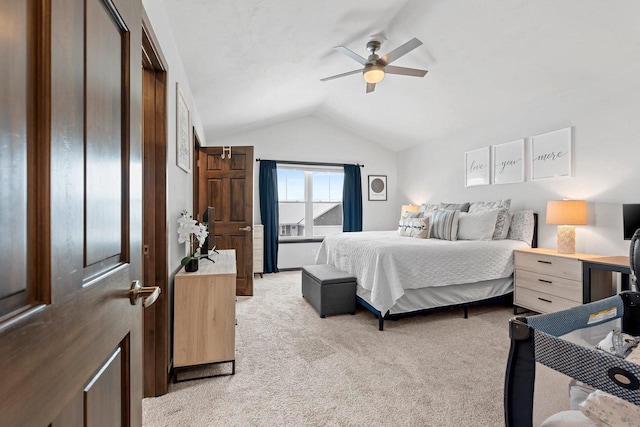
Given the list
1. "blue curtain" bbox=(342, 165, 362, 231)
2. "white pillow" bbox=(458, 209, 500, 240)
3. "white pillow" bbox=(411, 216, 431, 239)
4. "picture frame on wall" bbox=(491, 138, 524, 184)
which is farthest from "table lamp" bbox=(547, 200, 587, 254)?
"blue curtain" bbox=(342, 165, 362, 231)

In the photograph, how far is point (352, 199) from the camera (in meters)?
6.07

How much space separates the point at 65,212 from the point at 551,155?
172 inches

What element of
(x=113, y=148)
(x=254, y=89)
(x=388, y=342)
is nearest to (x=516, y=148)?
→ (x=388, y=342)

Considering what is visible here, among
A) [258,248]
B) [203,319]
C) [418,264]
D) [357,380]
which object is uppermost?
[418,264]

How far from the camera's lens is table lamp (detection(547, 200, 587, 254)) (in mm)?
3043

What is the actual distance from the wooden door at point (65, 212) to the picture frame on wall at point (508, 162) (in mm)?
4313

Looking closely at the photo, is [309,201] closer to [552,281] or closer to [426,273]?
[426,273]

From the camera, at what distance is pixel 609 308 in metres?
1.23

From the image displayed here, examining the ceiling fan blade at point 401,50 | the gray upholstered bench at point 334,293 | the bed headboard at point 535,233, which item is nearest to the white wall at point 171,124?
the gray upholstered bench at point 334,293

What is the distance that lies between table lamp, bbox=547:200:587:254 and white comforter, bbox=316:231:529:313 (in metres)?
0.44

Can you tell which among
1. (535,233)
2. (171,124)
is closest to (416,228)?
(535,233)

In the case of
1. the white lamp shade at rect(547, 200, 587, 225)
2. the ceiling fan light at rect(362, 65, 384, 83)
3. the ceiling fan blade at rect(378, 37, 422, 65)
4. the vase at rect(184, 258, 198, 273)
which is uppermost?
the ceiling fan blade at rect(378, 37, 422, 65)

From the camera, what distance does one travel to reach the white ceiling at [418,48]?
2.28 meters

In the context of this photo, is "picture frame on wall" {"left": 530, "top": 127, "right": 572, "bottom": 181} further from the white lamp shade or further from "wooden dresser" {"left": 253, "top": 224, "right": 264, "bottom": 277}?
"wooden dresser" {"left": 253, "top": 224, "right": 264, "bottom": 277}
